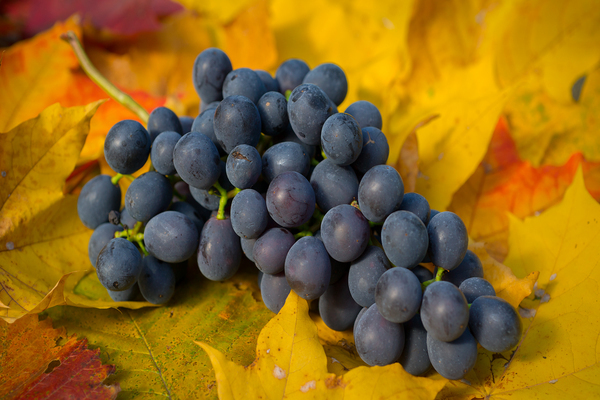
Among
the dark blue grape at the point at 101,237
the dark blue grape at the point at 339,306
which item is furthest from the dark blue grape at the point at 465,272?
the dark blue grape at the point at 101,237

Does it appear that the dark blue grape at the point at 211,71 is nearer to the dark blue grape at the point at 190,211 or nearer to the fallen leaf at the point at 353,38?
the dark blue grape at the point at 190,211

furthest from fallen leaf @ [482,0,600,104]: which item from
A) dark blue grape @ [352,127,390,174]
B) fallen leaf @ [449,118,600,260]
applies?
dark blue grape @ [352,127,390,174]

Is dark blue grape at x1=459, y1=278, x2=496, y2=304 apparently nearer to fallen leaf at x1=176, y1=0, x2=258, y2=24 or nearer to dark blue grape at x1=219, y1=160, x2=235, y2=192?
dark blue grape at x1=219, y1=160, x2=235, y2=192

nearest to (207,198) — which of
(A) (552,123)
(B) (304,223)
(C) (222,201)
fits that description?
(C) (222,201)

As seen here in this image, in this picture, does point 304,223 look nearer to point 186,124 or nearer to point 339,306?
point 339,306

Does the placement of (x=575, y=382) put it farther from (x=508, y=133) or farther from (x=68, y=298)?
(x=68, y=298)

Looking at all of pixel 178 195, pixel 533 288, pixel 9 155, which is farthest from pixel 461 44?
pixel 9 155
